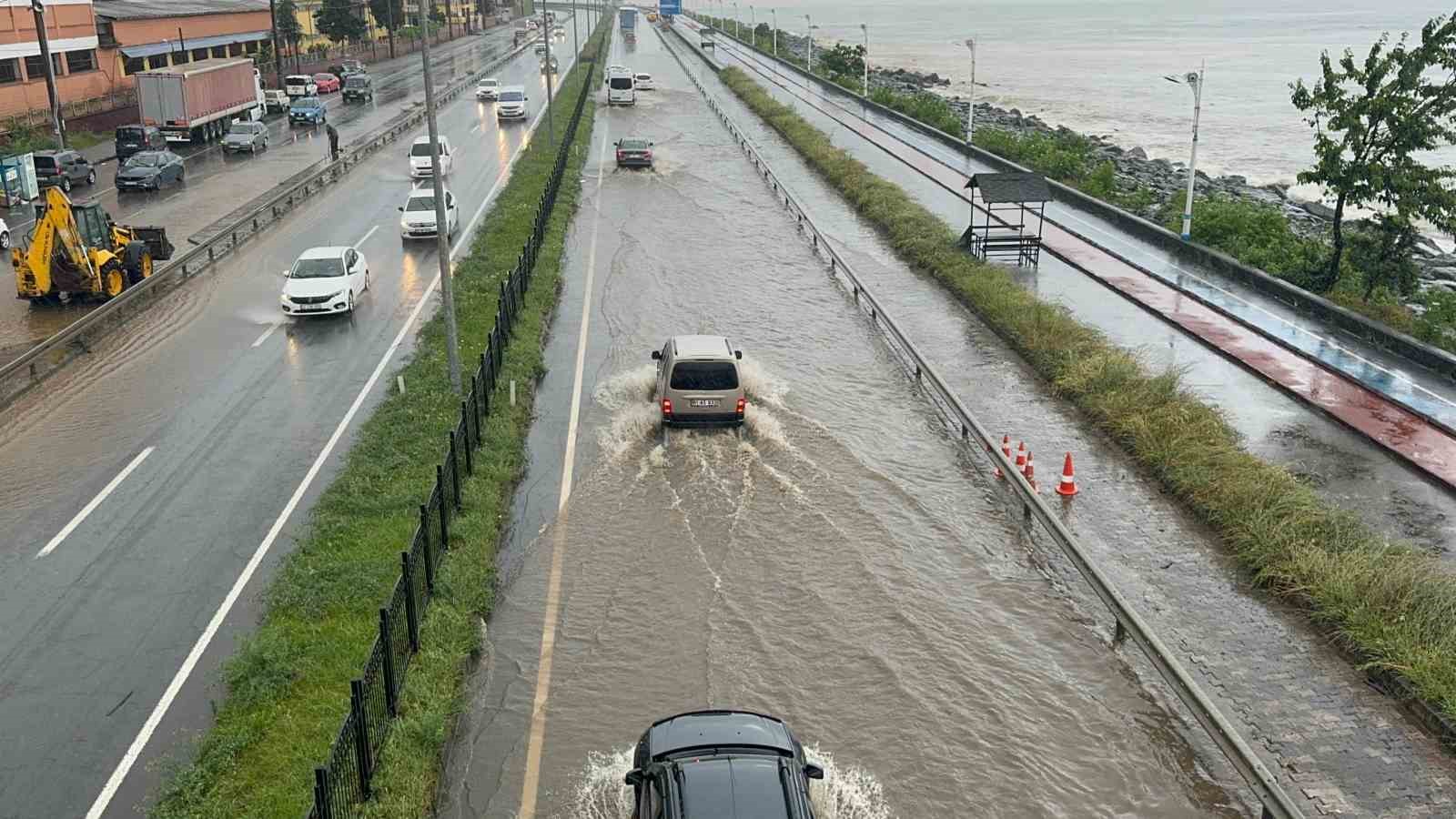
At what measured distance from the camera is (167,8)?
81.0m

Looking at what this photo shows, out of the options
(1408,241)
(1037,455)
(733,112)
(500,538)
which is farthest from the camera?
(733,112)

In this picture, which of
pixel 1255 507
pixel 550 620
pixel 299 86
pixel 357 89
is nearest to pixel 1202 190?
pixel 1255 507

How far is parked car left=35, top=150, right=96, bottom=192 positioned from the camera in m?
45.5

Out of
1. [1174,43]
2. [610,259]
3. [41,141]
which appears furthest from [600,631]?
Result: [1174,43]

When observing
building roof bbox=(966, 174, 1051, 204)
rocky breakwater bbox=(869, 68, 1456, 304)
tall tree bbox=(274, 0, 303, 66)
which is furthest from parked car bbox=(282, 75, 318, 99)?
building roof bbox=(966, 174, 1051, 204)

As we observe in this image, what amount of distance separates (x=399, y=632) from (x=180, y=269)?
23.1 metres

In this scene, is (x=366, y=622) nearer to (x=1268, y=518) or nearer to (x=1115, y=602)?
(x=1115, y=602)

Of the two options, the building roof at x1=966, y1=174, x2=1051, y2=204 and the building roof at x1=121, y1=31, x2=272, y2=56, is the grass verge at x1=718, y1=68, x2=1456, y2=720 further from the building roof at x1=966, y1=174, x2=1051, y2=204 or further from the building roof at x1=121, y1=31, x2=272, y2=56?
the building roof at x1=121, y1=31, x2=272, y2=56

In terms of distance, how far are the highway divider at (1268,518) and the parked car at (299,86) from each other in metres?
59.1

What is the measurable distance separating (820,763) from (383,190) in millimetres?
38348

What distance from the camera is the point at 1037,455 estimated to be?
20141 millimetres

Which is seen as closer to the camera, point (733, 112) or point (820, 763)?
point (820, 763)

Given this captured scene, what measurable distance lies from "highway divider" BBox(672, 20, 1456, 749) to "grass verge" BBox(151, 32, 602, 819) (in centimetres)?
1009

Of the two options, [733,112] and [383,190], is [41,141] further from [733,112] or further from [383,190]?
[733,112]
